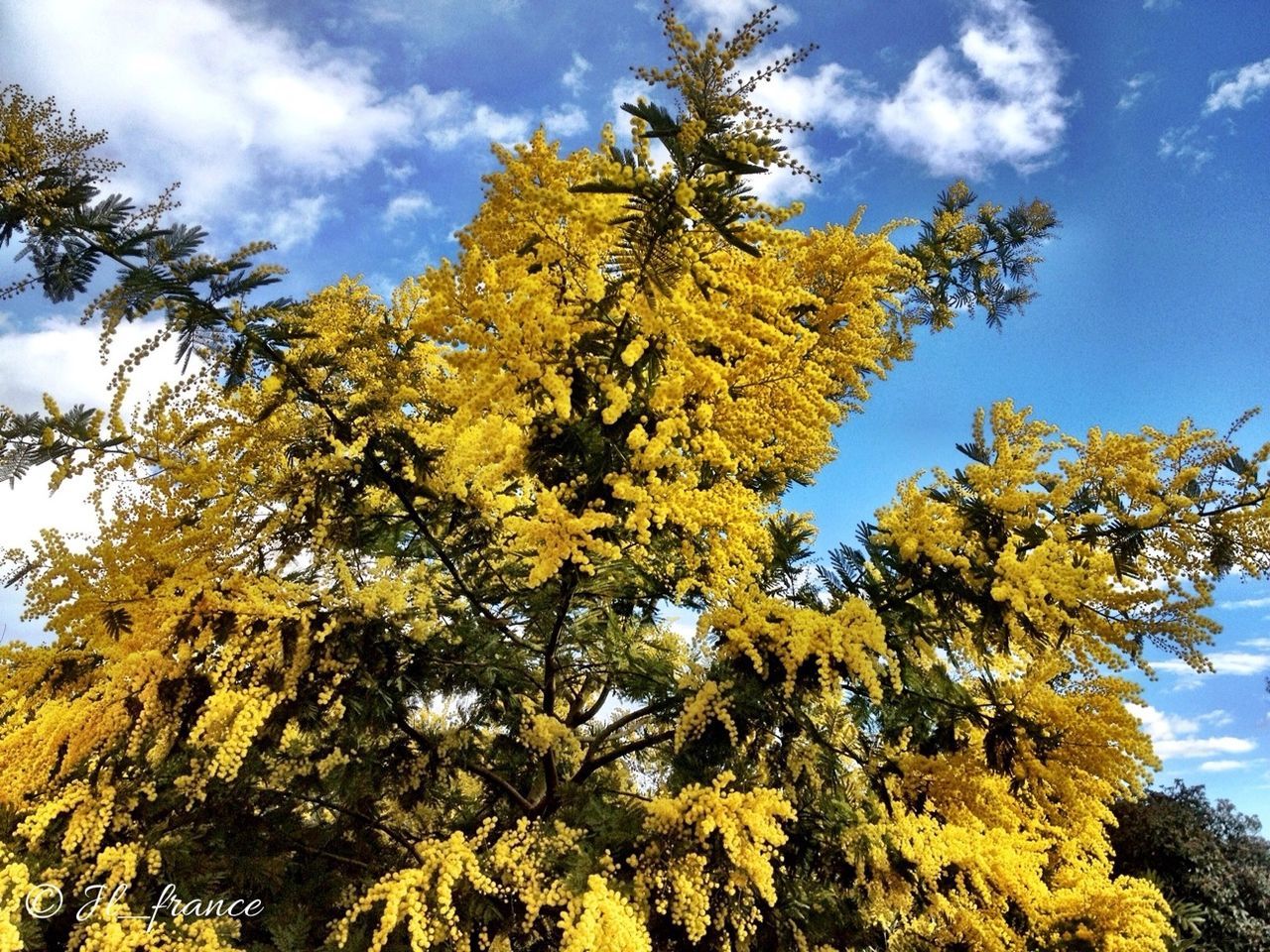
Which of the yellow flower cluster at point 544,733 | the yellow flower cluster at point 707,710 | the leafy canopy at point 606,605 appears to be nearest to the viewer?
the leafy canopy at point 606,605

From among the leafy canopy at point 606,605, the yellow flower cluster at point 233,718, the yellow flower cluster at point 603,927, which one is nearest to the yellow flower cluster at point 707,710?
the leafy canopy at point 606,605

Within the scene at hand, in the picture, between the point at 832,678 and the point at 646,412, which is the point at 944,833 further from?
the point at 646,412

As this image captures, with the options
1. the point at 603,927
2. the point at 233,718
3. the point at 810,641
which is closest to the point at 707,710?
the point at 810,641

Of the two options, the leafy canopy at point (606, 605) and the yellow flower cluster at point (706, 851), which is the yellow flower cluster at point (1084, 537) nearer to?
the leafy canopy at point (606, 605)

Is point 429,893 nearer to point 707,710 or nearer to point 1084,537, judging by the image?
point 707,710

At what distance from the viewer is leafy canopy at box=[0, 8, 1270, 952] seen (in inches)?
161

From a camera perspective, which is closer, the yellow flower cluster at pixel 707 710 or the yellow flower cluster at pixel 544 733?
the yellow flower cluster at pixel 707 710

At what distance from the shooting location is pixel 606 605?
6.69m

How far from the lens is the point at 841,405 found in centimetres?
731

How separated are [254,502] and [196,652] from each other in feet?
3.29

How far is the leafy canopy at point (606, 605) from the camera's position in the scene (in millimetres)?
4078

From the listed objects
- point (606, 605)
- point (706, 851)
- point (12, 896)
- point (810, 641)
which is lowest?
point (12, 896)

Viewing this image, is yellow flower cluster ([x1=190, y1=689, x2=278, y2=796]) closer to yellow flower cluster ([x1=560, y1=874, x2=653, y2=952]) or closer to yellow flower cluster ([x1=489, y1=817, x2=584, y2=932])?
yellow flower cluster ([x1=489, y1=817, x2=584, y2=932])

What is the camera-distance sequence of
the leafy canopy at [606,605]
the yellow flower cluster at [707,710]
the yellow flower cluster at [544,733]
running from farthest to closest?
1. the yellow flower cluster at [544,733]
2. the yellow flower cluster at [707,710]
3. the leafy canopy at [606,605]
